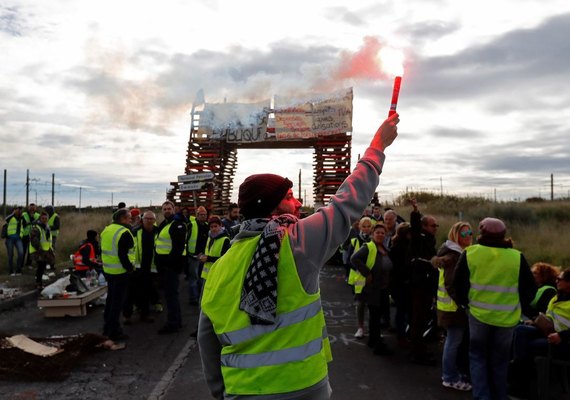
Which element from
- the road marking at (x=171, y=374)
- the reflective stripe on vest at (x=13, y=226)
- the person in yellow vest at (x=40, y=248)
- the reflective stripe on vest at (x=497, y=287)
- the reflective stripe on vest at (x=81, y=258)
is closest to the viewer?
the reflective stripe on vest at (x=497, y=287)

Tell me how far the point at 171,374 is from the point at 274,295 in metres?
5.05

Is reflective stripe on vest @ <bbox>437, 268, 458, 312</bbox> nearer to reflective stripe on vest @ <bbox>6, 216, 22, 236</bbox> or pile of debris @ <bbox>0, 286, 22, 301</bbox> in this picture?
pile of debris @ <bbox>0, 286, 22, 301</bbox>

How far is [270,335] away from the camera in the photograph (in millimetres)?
2250

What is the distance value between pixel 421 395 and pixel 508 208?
2280 centimetres

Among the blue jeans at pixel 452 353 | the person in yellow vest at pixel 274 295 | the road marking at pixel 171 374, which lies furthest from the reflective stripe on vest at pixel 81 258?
the person in yellow vest at pixel 274 295

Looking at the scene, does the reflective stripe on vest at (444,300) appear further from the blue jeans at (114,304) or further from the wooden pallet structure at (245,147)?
the wooden pallet structure at (245,147)

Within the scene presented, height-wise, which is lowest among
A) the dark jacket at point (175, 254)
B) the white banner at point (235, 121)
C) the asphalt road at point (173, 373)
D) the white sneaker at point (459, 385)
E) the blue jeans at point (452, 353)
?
the asphalt road at point (173, 373)

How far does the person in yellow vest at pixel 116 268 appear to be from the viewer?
8.30m

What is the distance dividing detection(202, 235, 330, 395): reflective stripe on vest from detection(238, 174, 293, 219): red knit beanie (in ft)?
0.52

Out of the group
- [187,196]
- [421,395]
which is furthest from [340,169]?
[421,395]

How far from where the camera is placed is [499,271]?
209 inches

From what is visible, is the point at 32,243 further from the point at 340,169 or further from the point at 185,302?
the point at 340,169

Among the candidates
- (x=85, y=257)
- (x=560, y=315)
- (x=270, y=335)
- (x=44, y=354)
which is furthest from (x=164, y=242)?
(x=270, y=335)

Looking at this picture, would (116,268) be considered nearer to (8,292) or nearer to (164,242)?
(164,242)
